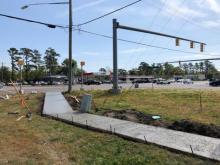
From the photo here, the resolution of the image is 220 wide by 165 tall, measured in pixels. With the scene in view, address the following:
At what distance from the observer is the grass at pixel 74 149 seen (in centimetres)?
802

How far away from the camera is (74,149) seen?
30.3 feet

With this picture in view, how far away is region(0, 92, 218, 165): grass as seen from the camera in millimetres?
8023

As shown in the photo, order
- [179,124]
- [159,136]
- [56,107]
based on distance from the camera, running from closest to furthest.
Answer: [159,136] < [179,124] < [56,107]

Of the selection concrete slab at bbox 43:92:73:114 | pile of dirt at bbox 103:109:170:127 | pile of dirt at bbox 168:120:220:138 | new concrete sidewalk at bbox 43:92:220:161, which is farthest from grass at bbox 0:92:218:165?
concrete slab at bbox 43:92:73:114

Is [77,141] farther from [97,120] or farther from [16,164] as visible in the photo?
[97,120]

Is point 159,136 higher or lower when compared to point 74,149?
higher

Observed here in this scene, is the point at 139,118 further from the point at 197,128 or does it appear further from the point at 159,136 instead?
the point at 159,136

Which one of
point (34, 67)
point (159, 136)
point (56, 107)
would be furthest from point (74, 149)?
point (34, 67)

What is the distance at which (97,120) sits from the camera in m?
14.1

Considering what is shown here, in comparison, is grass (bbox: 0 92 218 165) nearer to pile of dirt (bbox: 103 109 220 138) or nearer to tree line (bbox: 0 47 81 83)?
pile of dirt (bbox: 103 109 220 138)

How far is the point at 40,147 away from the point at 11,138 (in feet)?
5.75

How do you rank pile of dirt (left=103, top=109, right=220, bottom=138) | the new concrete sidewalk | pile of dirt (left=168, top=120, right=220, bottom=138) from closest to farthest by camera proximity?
the new concrete sidewalk, pile of dirt (left=168, top=120, right=220, bottom=138), pile of dirt (left=103, top=109, right=220, bottom=138)

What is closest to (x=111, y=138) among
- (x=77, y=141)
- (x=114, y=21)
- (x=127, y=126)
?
(x=77, y=141)

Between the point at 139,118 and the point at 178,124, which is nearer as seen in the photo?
the point at 178,124
